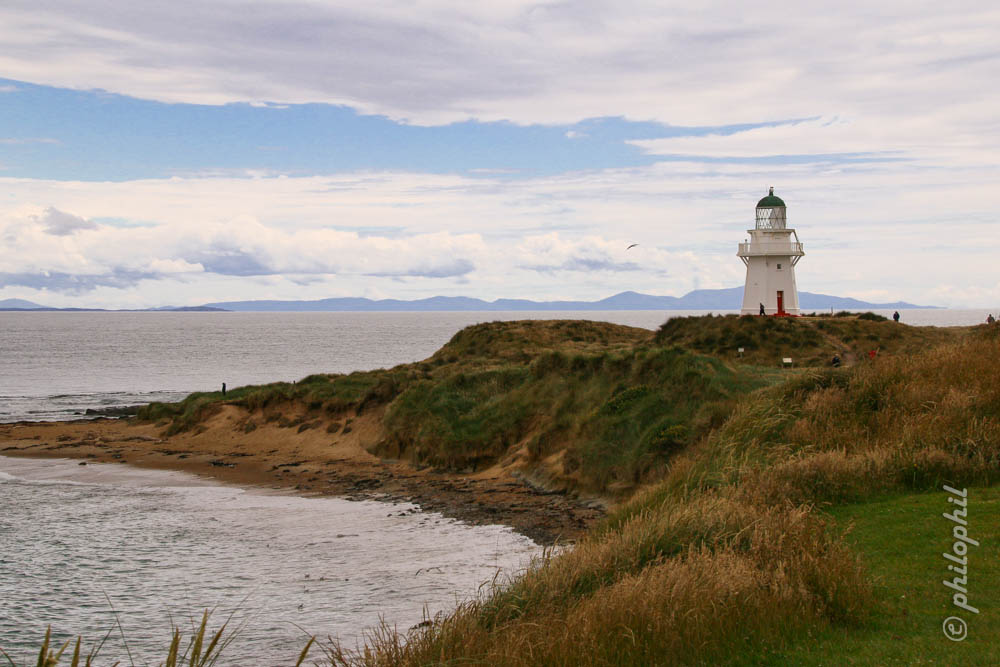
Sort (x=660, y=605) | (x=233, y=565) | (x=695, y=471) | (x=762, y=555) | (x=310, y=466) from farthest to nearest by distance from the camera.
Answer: (x=310, y=466) → (x=233, y=565) → (x=695, y=471) → (x=762, y=555) → (x=660, y=605)

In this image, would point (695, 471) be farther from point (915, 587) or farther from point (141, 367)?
point (141, 367)

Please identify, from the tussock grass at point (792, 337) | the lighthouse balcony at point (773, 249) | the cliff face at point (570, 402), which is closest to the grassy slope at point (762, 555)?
the cliff face at point (570, 402)

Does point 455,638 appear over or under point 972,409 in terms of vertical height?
under

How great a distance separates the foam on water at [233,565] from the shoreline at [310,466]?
1.00 metres

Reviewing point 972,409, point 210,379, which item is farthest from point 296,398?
point 210,379

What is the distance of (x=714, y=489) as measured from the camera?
1242 centimetres

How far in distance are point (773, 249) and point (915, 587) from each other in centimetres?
4693

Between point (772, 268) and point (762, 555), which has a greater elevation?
point (772, 268)

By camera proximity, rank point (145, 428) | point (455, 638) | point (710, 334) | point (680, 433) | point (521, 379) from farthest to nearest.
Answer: point (710, 334), point (145, 428), point (521, 379), point (680, 433), point (455, 638)

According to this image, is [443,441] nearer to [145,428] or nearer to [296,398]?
[296,398]

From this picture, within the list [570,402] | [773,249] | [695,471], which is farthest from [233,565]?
[773,249]

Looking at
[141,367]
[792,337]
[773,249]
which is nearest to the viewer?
[792,337]

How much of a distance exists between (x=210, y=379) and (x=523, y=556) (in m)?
60.1

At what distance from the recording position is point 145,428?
36875mm
